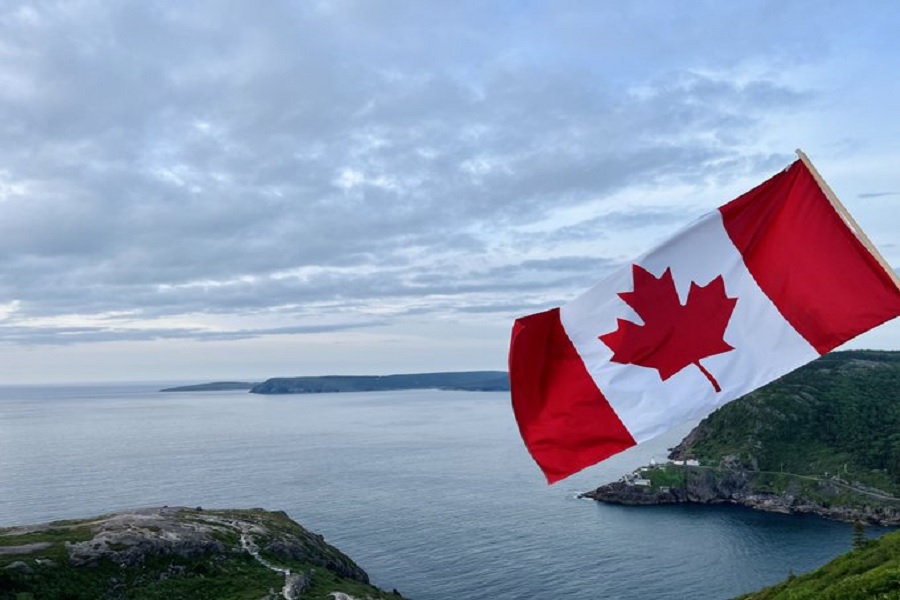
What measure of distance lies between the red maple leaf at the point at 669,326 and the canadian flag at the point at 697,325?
21 mm

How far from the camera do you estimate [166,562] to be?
75.2 meters

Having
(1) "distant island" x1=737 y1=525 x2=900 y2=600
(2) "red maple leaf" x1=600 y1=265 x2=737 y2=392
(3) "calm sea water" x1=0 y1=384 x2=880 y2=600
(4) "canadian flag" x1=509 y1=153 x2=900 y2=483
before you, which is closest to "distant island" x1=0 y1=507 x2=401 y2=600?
(3) "calm sea water" x1=0 y1=384 x2=880 y2=600

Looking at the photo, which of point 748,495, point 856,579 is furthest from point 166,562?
point 748,495

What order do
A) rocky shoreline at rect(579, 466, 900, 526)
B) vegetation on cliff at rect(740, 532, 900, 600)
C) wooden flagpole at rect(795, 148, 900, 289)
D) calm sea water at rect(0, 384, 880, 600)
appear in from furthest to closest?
rocky shoreline at rect(579, 466, 900, 526)
calm sea water at rect(0, 384, 880, 600)
vegetation on cliff at rect(740, 532, 900, 600)
wooden flagpole at rect(795, 148, 900, 289)

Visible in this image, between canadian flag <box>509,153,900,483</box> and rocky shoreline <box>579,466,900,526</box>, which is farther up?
canadian flag <box>509,153,900,483</box>

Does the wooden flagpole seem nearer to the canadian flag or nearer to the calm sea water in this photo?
the canadian flag

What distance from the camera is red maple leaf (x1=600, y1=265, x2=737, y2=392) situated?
1423 cm

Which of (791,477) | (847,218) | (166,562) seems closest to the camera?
(847,218)

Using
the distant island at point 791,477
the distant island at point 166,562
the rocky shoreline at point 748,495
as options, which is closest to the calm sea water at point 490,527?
the rocky shoreline at point 748,495

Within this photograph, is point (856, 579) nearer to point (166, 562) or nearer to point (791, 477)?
point (166, 562)

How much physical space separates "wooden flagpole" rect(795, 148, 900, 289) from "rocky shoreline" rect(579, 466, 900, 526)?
518ft

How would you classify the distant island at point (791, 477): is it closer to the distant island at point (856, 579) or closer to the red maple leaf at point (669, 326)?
the distant island at point (856, 579)

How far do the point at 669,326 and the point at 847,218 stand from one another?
12.5ft

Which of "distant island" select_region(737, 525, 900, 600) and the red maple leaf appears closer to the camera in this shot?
the red maple leaf
